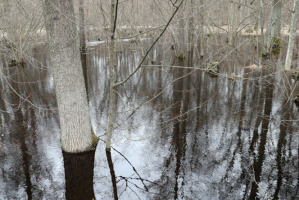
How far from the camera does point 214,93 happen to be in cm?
1076

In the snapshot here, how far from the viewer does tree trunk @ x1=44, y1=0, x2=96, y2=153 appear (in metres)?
5.21

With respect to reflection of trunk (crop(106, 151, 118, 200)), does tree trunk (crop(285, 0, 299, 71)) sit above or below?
above

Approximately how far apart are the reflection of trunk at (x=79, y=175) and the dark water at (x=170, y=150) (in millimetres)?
21

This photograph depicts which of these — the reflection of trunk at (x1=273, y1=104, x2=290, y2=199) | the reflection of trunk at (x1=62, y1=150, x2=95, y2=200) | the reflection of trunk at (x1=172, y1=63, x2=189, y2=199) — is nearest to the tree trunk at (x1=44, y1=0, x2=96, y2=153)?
the reflection of trunk at (x1=62, y1=150, x2=95, y2=200)

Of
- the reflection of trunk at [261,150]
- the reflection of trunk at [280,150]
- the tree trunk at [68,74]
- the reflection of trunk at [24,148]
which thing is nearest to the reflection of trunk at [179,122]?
the reflection of trunk at [261,150]

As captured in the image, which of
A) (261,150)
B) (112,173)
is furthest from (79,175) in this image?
(261,150)

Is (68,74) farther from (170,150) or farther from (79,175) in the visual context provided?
(170,150)

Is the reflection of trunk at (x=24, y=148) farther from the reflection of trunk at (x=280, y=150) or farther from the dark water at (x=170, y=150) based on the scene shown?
the reflection of trunk at (x=280, y=150)

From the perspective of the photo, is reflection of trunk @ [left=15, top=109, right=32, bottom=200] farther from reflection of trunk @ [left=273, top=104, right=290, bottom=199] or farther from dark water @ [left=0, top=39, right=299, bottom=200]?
reflection of trunk @ [left=273, top=104, right=290, bottom=199]

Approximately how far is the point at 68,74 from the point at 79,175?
7.04 ft

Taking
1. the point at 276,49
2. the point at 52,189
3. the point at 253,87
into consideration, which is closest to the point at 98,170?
the point at 52,189

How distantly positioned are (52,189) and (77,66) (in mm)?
2524

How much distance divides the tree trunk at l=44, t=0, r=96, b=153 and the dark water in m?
0.57

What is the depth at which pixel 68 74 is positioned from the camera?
17.9ft
